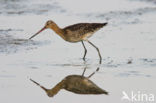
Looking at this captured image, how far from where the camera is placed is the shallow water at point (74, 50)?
8.55 m

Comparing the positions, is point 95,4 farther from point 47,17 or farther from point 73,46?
point 73,46

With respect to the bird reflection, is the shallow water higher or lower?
lower

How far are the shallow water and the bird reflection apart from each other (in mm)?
94

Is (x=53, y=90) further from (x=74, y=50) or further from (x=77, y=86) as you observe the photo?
(x=74, y=50)

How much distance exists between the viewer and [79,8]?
15.2 metres

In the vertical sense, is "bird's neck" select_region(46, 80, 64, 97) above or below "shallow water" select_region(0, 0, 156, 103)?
above

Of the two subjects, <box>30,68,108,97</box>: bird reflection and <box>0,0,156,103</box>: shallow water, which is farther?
<box>0,0,156,103</box>: shallow water

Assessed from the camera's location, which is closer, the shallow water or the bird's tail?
the bird's tail

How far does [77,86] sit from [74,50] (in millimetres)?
2692

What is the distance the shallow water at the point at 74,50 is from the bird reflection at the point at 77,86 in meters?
0.09

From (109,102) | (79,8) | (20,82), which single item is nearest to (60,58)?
(20,82)

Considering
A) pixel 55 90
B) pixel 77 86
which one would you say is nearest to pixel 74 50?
pixel 77 86

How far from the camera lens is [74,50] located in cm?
1139

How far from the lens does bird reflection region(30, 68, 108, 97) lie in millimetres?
8398
